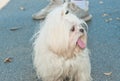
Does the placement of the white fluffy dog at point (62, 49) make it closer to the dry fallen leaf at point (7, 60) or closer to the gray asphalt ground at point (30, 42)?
the gray asphalt ground at point (30, 42)

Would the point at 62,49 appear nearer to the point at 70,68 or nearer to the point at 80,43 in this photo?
the point at 80,43

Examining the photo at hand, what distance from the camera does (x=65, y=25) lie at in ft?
8.94

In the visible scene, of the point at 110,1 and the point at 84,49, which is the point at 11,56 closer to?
the point at 84,49

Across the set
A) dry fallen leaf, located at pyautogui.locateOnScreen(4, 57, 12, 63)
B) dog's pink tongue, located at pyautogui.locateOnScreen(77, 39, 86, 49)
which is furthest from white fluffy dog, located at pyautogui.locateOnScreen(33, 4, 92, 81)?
dry fallen leaf, located at pyautogui.locateOnScreen(4, 57, 12, 63)

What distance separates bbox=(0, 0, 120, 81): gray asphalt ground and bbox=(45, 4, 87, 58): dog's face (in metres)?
0.54

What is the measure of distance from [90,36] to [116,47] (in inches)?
19.8

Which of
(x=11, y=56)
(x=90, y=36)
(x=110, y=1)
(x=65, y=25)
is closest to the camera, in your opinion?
(x=65, y=25)

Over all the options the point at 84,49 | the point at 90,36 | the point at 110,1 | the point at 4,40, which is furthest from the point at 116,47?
the point at 110,1

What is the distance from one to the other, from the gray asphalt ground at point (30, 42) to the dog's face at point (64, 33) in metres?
0.54

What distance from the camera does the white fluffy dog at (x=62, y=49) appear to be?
2725 millimetres

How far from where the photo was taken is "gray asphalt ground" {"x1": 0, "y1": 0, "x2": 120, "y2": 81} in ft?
11.1

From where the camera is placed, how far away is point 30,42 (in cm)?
413

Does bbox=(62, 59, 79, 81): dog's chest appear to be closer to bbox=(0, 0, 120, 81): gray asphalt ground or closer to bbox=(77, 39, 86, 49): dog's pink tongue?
bbox=(77, 39, 86, 49): dog's pink tongue

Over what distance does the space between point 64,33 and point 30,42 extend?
57.8 inches
